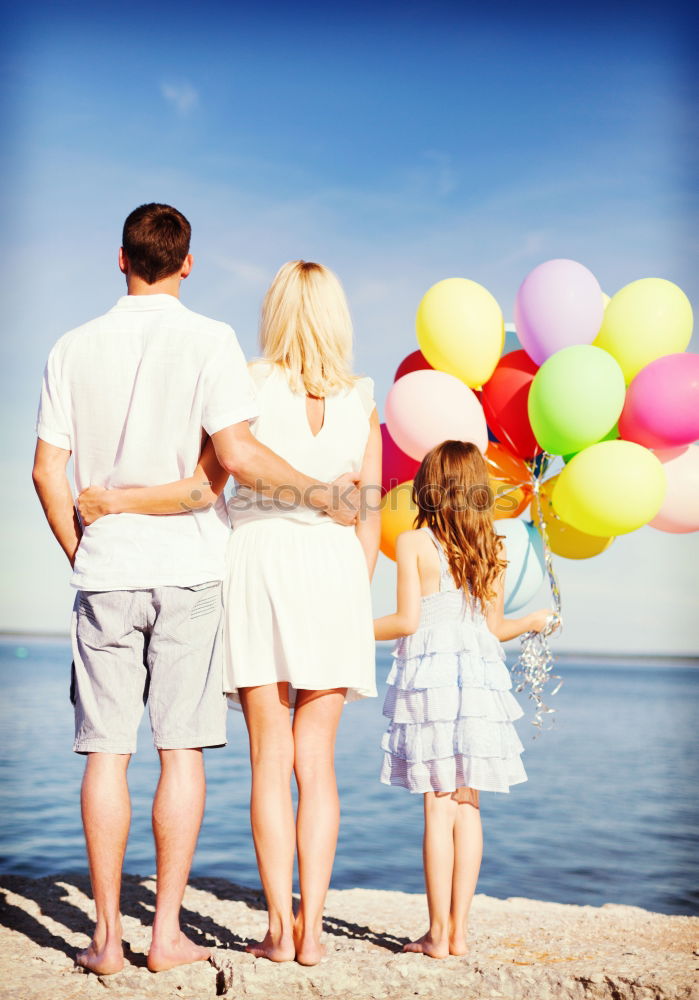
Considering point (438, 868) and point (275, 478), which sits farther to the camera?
point (438, 868)

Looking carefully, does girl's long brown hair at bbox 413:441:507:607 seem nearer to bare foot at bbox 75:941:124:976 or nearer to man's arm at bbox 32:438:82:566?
man's arm at bbox 32:438:82:566

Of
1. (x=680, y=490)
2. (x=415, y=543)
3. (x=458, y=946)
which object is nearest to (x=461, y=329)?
(x=680, y=490)

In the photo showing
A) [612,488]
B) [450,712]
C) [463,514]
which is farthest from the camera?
[612,488]

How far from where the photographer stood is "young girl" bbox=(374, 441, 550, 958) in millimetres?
2562

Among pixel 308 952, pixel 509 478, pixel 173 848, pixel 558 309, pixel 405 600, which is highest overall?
pixel 558 309

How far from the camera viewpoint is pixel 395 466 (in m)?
3.83

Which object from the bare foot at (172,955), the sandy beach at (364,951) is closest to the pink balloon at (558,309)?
the sandy beach at (364,951)

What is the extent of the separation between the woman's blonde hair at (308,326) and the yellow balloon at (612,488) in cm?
127

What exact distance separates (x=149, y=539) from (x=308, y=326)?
2.30 feet

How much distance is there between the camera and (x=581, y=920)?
126 inches

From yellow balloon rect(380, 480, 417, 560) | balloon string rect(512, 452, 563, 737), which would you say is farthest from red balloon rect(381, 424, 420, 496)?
balloon string rect(512, 452, 563, 737)

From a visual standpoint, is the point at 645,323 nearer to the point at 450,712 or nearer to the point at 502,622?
the point at 502,622

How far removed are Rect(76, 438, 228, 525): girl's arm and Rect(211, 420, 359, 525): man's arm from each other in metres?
0.06

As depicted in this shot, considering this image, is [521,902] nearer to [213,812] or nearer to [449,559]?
[449,559]
